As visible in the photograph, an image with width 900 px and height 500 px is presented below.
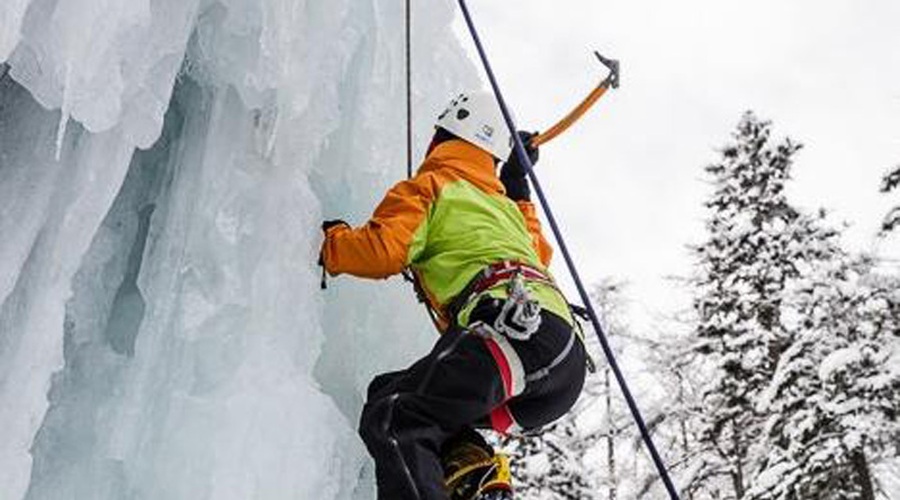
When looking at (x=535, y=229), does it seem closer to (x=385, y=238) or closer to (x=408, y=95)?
(x=408, y=95)

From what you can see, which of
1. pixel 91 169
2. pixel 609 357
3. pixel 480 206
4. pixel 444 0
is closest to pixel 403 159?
pixel 444 0

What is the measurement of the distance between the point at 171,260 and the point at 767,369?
36.4ft

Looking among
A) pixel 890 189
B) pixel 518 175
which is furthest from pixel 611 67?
pixel 890 189

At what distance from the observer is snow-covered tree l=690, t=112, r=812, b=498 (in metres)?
13.0

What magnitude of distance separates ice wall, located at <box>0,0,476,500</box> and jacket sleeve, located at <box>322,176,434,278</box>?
109 mm

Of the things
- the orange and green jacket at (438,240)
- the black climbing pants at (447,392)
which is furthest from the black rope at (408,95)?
the black climbing pants at (447,392)

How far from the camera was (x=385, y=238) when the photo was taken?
3.14 m

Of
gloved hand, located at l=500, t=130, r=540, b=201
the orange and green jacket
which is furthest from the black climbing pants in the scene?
gloved hand, located at l=500, t=130, r=540, b=201

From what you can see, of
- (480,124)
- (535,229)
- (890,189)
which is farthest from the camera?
(890,189)

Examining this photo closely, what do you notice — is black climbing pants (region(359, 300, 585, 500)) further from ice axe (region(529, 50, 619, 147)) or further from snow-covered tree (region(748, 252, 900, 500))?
snow-covered tree (region(748, 252, 900, 500))

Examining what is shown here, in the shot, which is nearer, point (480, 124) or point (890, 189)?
point (480, 124)

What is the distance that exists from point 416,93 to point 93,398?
7.05ft

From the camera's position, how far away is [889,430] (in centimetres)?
982

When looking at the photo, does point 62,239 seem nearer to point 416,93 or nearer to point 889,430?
point 416,93
